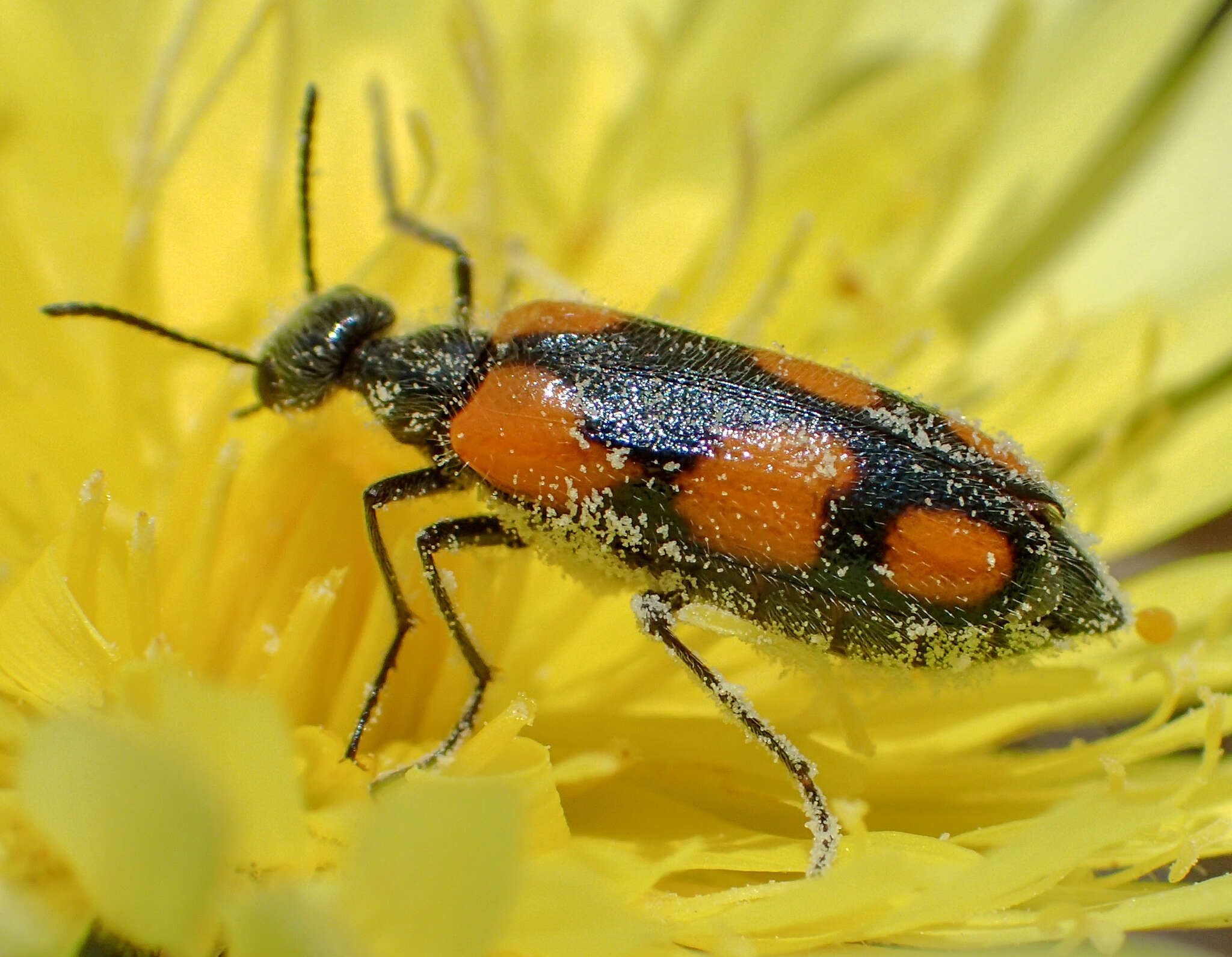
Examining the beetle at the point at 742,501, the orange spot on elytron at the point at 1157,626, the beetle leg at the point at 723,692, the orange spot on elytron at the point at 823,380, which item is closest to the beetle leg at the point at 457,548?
the beetle at the point at 742,501

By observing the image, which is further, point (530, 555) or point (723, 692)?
point (530, 555)

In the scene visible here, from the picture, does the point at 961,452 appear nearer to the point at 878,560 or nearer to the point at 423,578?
the point at 878,560

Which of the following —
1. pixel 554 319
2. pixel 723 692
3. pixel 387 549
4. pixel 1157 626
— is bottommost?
pixel 723 692

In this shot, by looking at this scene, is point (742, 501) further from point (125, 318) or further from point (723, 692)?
point (125, 318)

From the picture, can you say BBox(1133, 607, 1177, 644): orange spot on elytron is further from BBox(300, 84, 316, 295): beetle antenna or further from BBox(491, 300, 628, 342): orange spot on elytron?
BBox(300, 84, 316, 295): beetle antenna

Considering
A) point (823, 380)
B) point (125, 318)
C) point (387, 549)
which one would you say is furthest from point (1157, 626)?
point (125, 318)

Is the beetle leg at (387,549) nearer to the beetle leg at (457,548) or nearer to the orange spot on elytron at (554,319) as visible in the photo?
the beetle leg at (457,548)

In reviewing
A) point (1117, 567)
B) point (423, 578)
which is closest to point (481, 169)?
point (423, 578)
